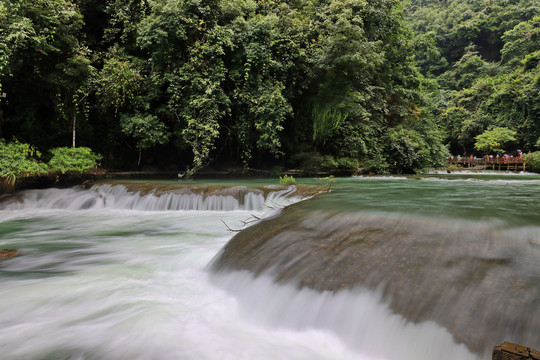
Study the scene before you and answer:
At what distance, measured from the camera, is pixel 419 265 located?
270cm

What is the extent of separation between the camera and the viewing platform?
73.8ft

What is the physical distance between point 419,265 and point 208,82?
9714 millimetres

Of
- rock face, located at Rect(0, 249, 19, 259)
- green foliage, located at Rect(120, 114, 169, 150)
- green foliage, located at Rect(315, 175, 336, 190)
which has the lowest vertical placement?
rock face, located at Rect(0, 249, 19, 259)

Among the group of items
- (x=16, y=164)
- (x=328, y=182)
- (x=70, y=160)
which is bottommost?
(x=328, y=182)

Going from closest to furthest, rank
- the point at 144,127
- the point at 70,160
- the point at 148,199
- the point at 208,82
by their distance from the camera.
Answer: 1. the point at 148,199
2. the point at 70,160
3. the point at 208,82
4. the point at 144,127

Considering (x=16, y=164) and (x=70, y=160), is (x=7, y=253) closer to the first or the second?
(x=16, y=164)

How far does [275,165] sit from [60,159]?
8.15 meters

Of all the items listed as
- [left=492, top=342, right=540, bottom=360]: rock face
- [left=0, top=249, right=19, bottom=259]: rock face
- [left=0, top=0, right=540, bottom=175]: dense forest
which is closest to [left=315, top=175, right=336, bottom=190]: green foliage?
[left=0, top=0, right=540, bottom=175]: dense forest

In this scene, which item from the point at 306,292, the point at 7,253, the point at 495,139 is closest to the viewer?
the point at 306,292

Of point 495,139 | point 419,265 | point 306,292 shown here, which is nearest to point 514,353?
point 419,265

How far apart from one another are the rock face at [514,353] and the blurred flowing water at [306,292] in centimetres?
51

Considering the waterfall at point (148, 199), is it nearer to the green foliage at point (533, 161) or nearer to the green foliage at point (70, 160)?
the green foliage at point (70, 160)

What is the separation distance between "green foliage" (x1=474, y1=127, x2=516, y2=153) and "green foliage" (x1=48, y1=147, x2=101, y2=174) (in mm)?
29290

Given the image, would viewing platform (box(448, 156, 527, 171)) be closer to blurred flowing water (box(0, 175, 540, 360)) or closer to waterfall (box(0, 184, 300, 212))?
waterfall (box(0, 184, 300, 212))
